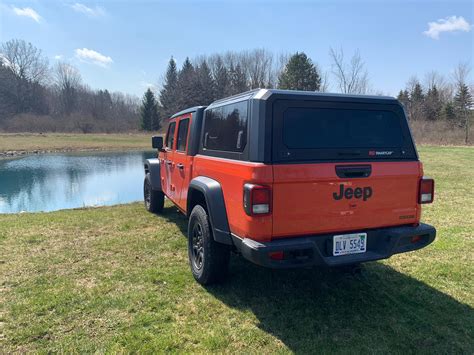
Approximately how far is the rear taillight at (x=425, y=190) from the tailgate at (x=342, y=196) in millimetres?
68

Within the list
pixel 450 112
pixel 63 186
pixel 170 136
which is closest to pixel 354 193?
pixel 170 136

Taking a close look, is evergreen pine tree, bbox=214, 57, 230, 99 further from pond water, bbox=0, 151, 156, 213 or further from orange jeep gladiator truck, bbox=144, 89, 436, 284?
orange jeep gladiator truck, bbox=144, 89, 436, 284

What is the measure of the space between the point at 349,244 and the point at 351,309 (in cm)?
78

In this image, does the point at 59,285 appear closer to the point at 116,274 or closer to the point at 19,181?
the point at 116,274

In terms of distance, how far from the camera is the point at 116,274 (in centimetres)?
442

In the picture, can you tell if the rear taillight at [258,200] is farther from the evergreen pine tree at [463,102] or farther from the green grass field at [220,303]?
the evergreen pine tree at [463,102]

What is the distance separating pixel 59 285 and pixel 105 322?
44.9 inches

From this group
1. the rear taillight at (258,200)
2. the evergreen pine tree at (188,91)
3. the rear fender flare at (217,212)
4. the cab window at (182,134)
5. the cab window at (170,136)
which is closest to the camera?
the rear taillight at (258,200)

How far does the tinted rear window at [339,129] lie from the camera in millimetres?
3189

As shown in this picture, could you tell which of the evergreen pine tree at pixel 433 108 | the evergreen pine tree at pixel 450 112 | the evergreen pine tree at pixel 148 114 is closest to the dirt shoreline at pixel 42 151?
the evergreen pine tree at pixel 148 114

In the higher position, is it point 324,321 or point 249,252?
point 249,252

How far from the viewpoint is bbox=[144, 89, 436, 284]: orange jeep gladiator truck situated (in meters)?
3.01

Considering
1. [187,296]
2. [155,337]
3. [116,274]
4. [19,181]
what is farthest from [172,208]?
[19,181]

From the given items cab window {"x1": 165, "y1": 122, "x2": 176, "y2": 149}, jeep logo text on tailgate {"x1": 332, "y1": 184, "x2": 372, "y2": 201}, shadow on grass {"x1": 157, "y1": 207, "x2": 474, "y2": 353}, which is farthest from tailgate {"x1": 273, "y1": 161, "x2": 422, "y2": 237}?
cab window {"x1": 165, "y1": 122, "x2": 176, "y2": 149}
